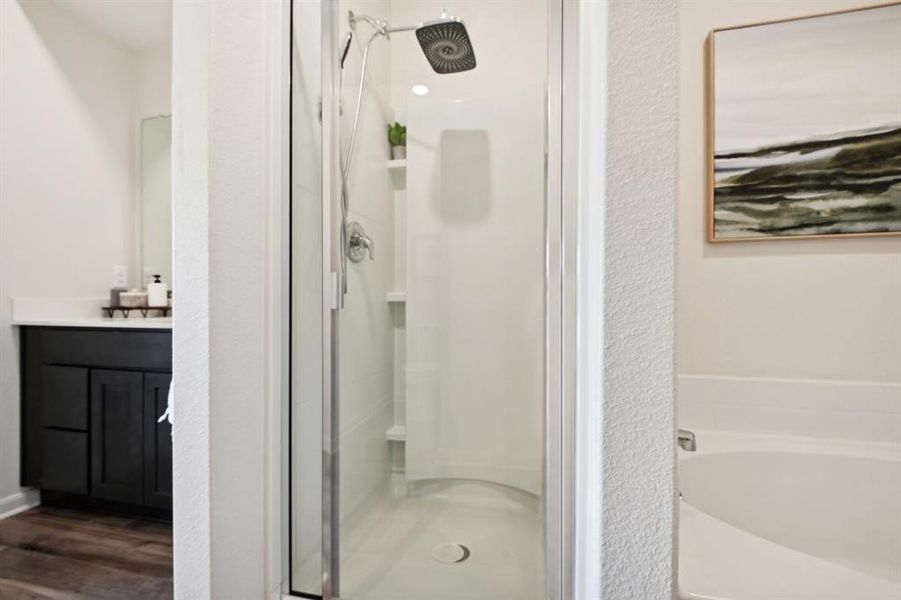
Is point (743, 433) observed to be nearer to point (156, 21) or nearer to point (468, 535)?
point (468, 535)

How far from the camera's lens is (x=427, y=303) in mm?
1602

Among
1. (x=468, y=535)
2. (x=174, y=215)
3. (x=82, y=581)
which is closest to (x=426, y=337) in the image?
(x=468, y=535)

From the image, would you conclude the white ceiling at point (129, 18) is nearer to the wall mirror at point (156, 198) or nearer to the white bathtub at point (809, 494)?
the wall mirror at point (156, 198)

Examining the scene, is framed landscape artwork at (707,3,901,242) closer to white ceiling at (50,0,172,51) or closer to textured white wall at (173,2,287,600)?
textured white wall at (173,2,287,600)

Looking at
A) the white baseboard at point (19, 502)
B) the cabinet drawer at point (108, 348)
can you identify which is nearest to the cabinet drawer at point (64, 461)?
the white baseboard at point (19, 502)

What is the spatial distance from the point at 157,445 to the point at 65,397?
1.71 ft

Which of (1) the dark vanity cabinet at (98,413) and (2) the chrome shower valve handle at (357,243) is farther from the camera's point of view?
(1) the dark vanity cabinet at (98,413)

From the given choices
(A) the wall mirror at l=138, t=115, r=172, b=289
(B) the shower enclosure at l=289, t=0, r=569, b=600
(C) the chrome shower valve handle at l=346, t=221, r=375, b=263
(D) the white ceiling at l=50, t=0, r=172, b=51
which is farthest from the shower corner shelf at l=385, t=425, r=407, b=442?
(D) the white ceiling at l=50, t=0, r=172, b=51

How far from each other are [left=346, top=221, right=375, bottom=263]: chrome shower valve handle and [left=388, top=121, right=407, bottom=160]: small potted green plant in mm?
376

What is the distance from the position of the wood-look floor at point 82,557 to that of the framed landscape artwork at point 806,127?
2.28 m

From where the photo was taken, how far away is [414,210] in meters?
1.58

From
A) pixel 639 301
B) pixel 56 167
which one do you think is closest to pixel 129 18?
pixel 56 167

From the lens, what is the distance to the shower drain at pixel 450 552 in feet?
4.08

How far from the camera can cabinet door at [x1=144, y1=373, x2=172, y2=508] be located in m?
1.57
